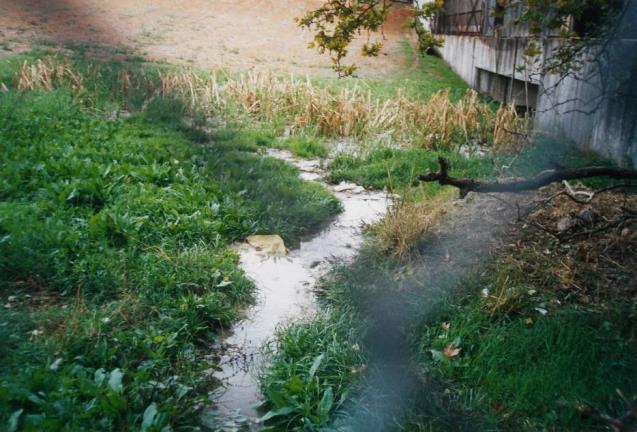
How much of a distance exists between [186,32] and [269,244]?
43.9 ft

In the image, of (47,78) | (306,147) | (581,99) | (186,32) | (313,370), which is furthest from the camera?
(186,32)

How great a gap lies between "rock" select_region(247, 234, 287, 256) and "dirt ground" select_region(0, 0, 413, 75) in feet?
29.9

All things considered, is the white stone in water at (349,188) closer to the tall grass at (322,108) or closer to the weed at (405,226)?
the weed at (405,226)

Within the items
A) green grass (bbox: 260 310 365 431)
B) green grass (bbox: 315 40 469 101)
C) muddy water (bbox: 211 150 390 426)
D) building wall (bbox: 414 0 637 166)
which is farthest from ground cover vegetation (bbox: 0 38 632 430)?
green grass (bbox: 315 40 469 101)

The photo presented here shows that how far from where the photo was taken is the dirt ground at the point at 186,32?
1462 centimetres

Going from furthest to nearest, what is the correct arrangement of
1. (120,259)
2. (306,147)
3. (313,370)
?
(306,147), (120,259), (313,370)

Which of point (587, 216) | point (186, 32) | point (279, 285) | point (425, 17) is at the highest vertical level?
point (425, 17)

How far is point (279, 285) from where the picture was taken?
4.56 m

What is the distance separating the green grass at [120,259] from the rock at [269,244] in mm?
127

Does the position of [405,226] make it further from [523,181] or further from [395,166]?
[395,166]

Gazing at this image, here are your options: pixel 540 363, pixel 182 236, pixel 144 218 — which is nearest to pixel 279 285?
pixel 182 236

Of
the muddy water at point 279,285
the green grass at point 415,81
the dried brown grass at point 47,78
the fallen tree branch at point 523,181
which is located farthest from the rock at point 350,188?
the dried brown grass at point 47,78

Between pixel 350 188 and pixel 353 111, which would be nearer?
pixel 350 188

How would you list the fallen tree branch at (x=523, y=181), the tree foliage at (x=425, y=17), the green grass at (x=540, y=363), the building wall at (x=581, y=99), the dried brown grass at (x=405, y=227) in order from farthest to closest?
the building wall at (x=581, y=99) < the dried brown grass at (x=405, y=227) < the tree foliage at (x=425, y=17) < the fallen tree branch at (x=523, y=181) < the green grass at (x=540, y=363)
